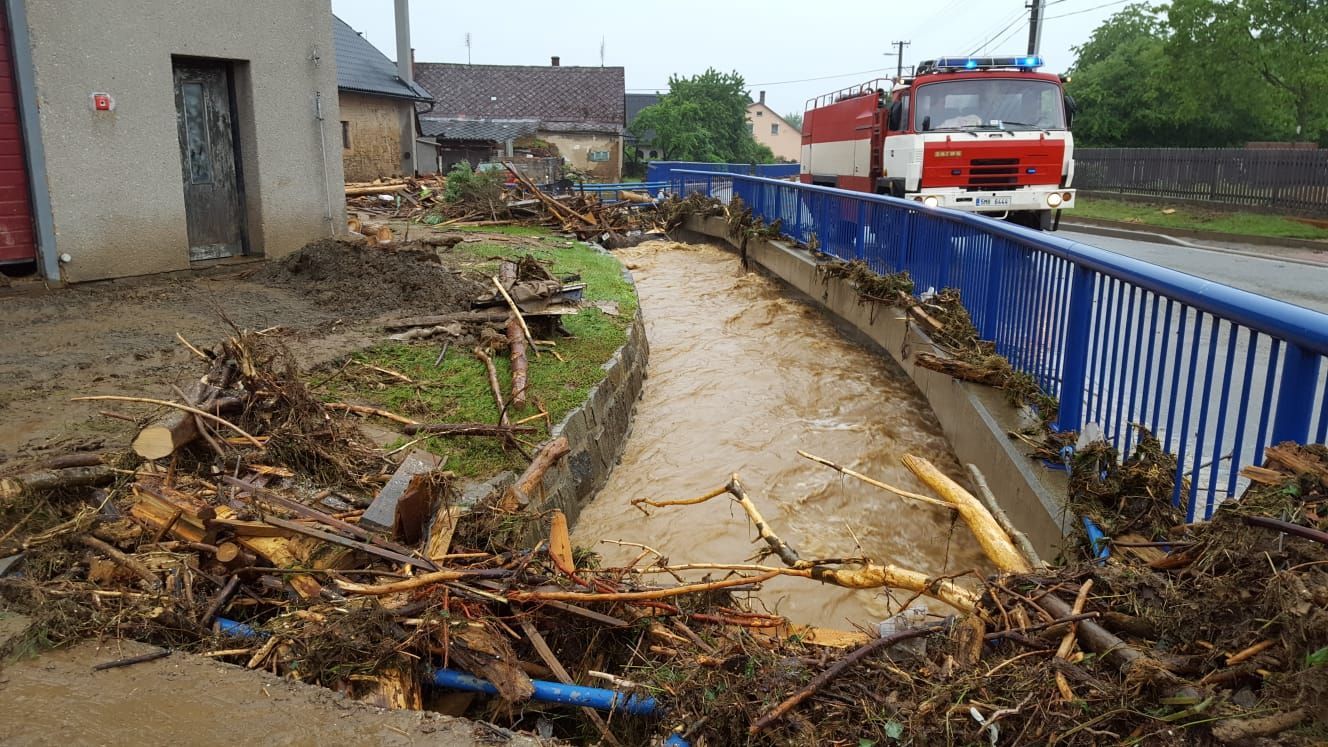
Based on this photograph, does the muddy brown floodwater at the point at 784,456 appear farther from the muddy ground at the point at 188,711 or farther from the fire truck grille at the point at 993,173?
the fire truck grille at the point at 993,173

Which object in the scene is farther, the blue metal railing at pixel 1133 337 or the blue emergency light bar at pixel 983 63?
the blue emergency light bar at pixel 983 63

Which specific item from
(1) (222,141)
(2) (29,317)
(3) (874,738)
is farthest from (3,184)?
(3) (874,738)

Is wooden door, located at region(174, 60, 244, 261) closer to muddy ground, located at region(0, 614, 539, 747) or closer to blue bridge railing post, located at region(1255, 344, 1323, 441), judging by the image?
muddy ground, located at region(0, 614, 539, 747)

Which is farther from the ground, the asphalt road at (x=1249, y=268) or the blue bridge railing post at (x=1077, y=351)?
the blue bridge railing post at (x=1077, y=351)

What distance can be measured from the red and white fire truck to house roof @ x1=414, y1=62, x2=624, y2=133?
118ft

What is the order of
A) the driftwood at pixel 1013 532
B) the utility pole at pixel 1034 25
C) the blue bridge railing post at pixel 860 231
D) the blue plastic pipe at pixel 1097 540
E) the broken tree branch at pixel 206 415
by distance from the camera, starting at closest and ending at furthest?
the blue plastic pipe at pixel 1097 540, the driftwood at pixel 1013 532, the broken tree branch at pixel 206 415, the blue bridge railing post at pixel 860 231, the utility pole at pixel 1034 25

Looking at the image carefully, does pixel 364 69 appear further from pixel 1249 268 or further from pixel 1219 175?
pixel 1249 268

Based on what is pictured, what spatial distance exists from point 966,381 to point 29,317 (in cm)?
819

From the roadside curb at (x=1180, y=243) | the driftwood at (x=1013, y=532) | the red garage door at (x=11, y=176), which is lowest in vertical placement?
the driftwood at (x=1013, y=532)

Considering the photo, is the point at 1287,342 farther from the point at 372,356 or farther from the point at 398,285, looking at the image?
the point at 398,285

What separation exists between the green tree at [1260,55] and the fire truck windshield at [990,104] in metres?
→ 20.3

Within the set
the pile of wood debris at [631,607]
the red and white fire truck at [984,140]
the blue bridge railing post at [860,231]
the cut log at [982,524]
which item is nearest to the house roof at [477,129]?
the red and white fire truck at [984,140]

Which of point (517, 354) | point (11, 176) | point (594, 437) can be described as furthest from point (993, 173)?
point (11, 176)

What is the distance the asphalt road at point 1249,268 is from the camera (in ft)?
42.8
